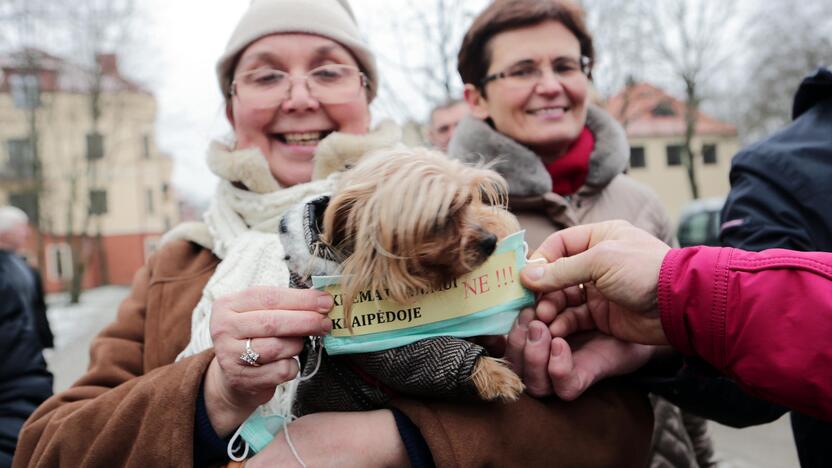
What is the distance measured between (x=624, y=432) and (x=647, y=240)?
559 mm

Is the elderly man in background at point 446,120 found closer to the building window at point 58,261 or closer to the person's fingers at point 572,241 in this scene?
the person's fingers at point 572,241

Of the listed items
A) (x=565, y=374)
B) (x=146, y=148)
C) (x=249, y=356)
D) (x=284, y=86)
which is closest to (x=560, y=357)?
(x=565, y=374)

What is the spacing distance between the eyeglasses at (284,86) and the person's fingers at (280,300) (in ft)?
2.93

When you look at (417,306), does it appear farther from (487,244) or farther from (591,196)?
(591,196)

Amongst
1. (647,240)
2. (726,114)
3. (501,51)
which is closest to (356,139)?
(501,51)

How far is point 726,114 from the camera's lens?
101 ft

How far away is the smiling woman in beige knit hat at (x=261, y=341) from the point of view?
148 cm

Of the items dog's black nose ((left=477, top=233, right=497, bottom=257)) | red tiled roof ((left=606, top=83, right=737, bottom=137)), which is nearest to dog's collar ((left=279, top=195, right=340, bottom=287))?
dog's black nose ((left=477, top=233, right=497, bottom=257))

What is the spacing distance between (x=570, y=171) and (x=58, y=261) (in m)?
45.4

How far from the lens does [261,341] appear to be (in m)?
1.41

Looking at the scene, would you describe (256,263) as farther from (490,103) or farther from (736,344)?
(736,344)

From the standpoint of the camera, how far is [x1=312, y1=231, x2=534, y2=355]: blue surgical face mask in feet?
4.66

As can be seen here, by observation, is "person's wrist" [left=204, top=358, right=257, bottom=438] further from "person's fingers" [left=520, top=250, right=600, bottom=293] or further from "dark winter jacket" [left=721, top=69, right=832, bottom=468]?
"dark winter jacket" [left=721, top=69, right=832, bottom=468]

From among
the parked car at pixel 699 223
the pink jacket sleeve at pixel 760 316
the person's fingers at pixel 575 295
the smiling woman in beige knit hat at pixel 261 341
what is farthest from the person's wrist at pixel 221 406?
the parked car at pixel 699 223
